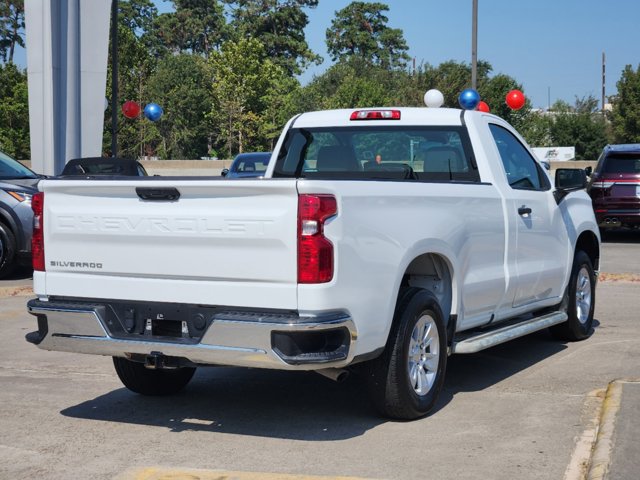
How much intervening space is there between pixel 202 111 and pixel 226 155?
4.07m

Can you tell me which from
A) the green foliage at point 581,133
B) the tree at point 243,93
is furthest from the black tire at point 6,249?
the green foliage at point 581,133

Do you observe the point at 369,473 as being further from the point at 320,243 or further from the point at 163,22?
the point at 163,22

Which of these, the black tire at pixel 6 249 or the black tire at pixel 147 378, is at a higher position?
the black tire at pixel 6 249

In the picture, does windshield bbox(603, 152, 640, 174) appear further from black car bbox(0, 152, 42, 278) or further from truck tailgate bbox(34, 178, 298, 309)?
truck tailgate bbox(34, 178, 298, 309)

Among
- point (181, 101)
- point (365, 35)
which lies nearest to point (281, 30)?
point (365, 35)

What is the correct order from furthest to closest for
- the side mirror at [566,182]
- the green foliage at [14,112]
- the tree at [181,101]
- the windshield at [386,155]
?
1. the tree at [181,101]
2. the green foliage at [14,112]
3. the side mirror at [566,182]
4. the windshield at [386,155]

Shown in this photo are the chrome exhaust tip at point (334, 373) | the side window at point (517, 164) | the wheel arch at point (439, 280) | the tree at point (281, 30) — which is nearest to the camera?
the chrome exhaust tip at point (334, 373)

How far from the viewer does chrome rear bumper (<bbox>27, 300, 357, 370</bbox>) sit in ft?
18.0

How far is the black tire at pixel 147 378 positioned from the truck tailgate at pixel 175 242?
1068 mm

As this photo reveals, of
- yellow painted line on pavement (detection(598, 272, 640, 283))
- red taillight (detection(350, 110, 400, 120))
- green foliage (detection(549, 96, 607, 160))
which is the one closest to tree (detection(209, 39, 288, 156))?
green foliage (detection(549, 96, 607, 160))

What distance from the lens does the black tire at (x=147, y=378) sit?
7.09 meters

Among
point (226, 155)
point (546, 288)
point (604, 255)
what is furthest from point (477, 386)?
point (226, 155)

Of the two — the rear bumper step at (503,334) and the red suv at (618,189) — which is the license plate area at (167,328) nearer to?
the rear bumper step at (503,334)

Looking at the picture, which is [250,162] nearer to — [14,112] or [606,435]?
[606,435]
